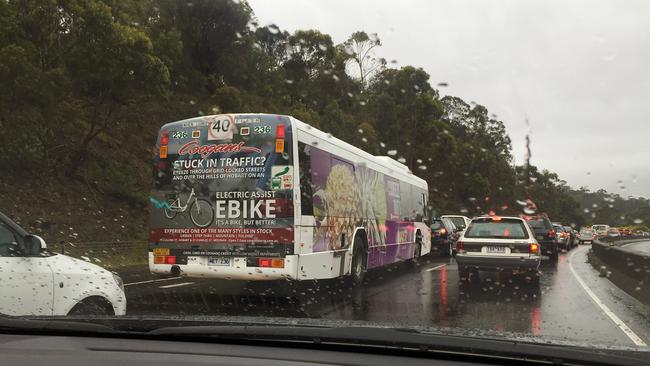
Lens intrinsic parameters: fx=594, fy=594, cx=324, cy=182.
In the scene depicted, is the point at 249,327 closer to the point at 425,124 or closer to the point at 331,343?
the point at 331,343

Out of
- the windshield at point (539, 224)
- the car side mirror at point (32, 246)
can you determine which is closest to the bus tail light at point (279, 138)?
the car side mirror at point (32, 246)

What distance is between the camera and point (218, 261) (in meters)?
9.42

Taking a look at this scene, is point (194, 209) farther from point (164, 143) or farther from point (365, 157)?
point (365, 157)

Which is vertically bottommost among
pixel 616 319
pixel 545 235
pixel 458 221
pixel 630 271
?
pixel 616 319

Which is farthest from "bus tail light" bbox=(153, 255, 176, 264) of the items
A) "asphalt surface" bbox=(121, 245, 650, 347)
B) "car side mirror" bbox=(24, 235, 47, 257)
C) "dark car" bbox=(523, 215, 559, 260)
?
"dark car" bbox=(523, 215, 559, 260)

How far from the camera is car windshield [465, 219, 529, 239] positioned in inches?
515

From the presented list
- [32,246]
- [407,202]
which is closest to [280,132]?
[32,246]

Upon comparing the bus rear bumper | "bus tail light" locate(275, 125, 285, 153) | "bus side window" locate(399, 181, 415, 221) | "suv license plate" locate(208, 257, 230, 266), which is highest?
"bus tail light" locate(275, 125, 285, 153)

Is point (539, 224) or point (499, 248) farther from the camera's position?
point (539, 224)

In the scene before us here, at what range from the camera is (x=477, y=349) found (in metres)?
2.75

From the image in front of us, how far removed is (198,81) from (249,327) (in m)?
31.8

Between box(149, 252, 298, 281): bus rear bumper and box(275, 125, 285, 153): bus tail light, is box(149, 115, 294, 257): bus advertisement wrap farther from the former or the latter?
box(149, 252, 298, 281): bus rear bumper

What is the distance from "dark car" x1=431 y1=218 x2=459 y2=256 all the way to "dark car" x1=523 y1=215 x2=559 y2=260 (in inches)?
124

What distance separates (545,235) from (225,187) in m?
15.7
